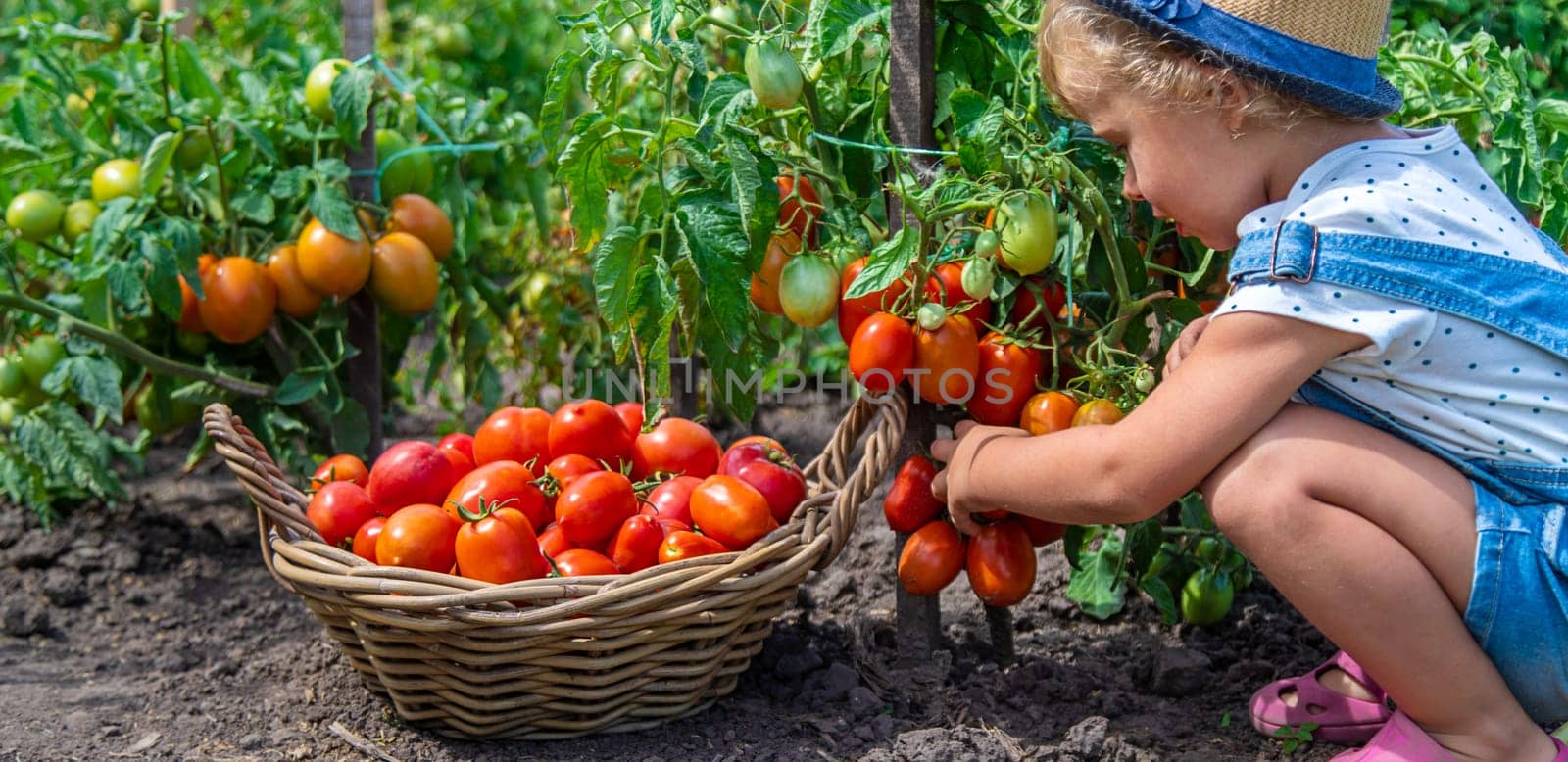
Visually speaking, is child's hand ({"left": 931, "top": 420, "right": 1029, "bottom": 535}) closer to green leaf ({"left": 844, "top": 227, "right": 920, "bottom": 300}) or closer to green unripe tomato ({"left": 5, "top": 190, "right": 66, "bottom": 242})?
green leaf ({"left": 844, "top": 227, "right": 920, "bottom": 300})

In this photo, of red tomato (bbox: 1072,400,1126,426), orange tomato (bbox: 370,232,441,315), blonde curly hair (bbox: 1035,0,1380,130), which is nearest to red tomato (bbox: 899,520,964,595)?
red tomato (bbox: 1072,400,1126,426)

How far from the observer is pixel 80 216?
95.4 inches

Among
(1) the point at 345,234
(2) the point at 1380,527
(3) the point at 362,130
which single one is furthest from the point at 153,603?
(2) the point at 1380,527

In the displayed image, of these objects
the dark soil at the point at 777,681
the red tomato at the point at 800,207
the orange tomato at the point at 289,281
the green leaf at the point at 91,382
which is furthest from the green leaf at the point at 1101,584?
the green leaf at the point at 91,382

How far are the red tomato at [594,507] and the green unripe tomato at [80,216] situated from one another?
130cm

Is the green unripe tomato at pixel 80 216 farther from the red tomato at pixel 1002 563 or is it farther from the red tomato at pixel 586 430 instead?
the red tomato at pixel 1002 563

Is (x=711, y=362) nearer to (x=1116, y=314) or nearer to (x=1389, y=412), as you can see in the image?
(x=1116, y=314)

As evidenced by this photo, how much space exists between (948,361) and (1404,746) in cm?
65

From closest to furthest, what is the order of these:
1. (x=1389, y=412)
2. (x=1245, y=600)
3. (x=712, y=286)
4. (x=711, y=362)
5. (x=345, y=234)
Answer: (x=1389, y=412) → (x=712, y=286) → (x=711, y=362) → (x=1245, y=600) → (x=345, y=234)

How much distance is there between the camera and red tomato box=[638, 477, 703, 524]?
171 centimetres

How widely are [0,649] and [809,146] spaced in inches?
58.5

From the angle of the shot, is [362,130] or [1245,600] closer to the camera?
[1245,600]

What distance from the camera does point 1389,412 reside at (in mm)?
1406

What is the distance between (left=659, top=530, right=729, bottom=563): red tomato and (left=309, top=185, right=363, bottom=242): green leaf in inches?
40.0
